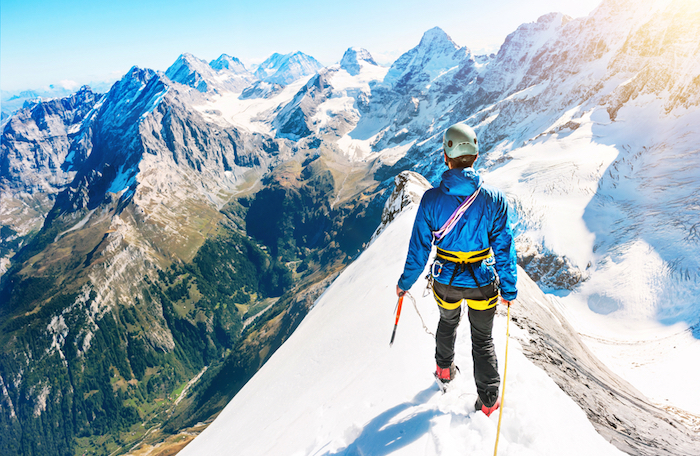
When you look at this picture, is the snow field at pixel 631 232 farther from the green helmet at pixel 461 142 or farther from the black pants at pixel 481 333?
the green helmet at pixel 461 142

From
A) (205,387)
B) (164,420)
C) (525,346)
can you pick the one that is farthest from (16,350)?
(525,346)

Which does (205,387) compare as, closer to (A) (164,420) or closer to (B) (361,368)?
(A) (164,420)

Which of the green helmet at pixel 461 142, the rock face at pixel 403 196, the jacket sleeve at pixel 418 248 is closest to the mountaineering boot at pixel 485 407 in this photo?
the jacket sleeve at pixel 418 248

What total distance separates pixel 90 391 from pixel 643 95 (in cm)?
34822

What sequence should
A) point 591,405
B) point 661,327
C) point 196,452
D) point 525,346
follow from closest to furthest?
1. point 591,405
2. point 525,346
3. point 196,452
4. point 661,327

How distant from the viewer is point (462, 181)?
5.92 meters

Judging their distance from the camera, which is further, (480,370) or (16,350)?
(16,350)

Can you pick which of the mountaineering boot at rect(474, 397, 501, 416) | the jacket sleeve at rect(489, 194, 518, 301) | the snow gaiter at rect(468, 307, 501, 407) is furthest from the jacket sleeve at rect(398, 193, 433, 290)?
the mountaineering boot at rect(474, 397, 501, 416)

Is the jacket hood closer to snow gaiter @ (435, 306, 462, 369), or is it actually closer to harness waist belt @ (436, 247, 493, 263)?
harness waist belt @ (436, 247, 493, 263)

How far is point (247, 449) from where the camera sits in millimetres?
10922

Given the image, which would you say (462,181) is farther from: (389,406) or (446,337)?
(389,406)

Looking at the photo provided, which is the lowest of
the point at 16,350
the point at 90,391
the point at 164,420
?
the point at 164,420

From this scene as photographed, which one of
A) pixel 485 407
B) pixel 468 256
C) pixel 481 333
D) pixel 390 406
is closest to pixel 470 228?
pixel 468 256

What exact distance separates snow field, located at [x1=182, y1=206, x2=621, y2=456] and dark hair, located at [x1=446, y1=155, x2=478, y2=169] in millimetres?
5526
